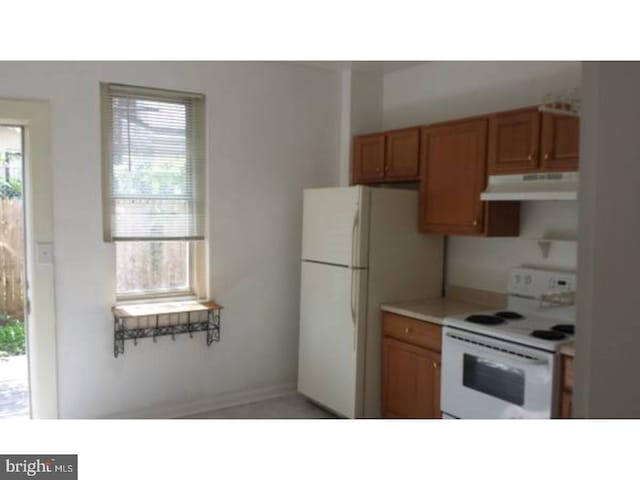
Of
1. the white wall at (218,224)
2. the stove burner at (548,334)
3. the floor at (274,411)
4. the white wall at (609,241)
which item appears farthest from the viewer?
the floor at (274,411)

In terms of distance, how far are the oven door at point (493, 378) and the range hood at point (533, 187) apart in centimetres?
76

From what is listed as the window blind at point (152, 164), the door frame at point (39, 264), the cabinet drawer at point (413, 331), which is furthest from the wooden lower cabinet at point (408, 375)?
the door frame at point (39, 264)

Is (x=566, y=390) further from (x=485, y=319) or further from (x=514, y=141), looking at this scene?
(x=514, y=141)

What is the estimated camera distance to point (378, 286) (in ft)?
11.0

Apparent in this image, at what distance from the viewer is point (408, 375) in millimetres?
3229

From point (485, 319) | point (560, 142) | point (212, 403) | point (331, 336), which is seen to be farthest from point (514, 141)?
point (212, 403)

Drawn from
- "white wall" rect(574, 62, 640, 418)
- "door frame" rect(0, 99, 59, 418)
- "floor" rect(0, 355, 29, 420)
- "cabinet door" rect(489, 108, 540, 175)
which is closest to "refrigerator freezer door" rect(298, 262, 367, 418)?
"cabinet door" rect(489, 108, 540, 175)

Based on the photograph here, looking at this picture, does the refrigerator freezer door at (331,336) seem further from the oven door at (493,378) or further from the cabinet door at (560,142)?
the cabinet door at (560,142)

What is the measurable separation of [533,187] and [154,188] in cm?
231

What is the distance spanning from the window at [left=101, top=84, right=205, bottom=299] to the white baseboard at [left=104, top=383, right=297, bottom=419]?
77 cm

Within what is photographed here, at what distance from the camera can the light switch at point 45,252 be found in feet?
10.0

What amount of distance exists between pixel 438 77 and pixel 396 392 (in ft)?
7.35
